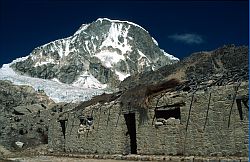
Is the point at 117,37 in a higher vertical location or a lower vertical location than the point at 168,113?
higher

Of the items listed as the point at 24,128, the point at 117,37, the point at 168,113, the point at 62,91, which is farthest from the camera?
the point at 117,37

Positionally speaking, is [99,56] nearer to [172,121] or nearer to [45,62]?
[45,62]

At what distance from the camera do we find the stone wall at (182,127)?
37.4 ft

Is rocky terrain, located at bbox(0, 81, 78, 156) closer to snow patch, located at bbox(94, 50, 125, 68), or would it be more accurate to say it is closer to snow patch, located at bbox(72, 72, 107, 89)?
snow patch, located at bbox(72, 72, 107, 89)

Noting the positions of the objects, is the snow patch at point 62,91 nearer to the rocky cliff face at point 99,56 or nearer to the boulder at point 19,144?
the boulder at point 19,144

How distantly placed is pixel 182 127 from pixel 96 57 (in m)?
83.7

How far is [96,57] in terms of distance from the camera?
95875mm

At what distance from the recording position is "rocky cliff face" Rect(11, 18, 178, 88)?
80250 mm

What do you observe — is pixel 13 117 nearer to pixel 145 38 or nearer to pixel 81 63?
pixel 81 63

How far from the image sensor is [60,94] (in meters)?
47.4

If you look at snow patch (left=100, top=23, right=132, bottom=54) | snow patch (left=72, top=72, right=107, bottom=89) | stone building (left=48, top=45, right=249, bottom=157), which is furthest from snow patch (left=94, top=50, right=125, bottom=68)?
stone building (left=48, top=45, right=249, bottom=157)

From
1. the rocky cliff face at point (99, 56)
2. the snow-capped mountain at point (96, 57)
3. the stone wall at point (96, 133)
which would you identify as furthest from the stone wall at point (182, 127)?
the rocky cliff face at point (99, 56)

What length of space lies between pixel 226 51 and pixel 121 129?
13.9 m

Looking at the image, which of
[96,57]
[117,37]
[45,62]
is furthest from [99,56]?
[45,62]
